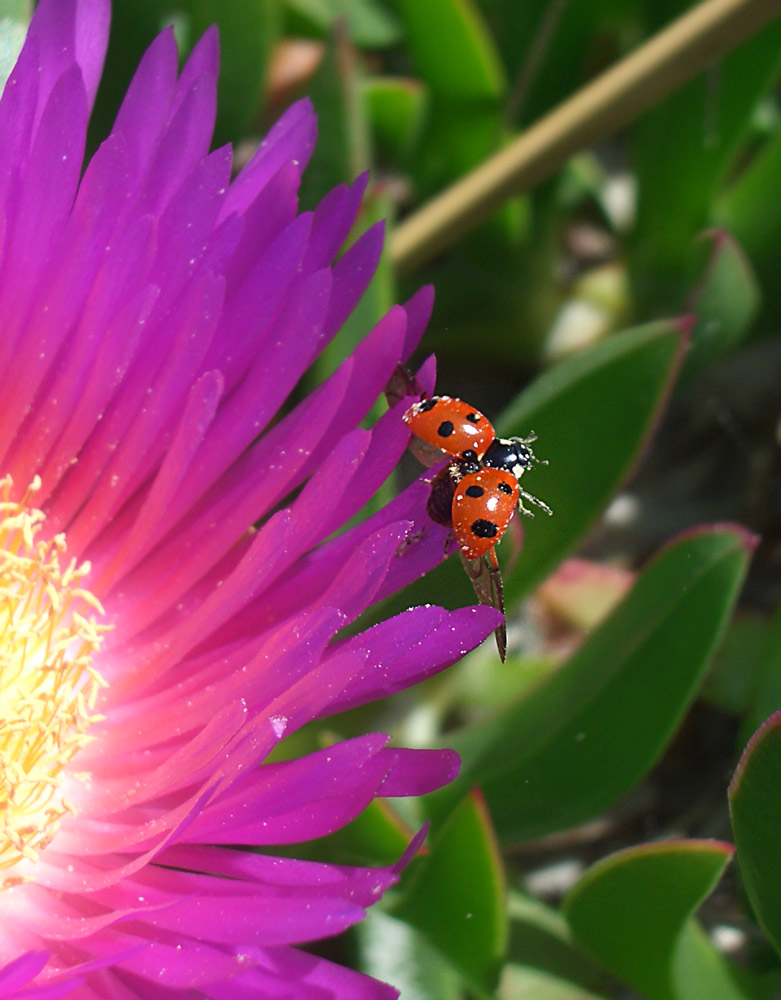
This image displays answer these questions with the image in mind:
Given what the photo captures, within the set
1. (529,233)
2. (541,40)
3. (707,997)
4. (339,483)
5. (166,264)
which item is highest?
(541,40)

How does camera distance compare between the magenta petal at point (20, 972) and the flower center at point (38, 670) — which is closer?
the magenta petal at point (20, 972)

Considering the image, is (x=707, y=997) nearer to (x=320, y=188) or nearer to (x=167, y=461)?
(x=167, y=461)

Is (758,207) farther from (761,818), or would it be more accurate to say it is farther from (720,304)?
(761,818)

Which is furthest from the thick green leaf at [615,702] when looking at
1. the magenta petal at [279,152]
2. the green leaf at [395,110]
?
the green leaf at [395,110]

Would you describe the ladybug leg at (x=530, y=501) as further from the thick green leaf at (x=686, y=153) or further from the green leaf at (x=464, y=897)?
the thick green leaf at (x=686, y=153)

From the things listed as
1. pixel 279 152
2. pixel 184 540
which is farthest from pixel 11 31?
pixel 184 540

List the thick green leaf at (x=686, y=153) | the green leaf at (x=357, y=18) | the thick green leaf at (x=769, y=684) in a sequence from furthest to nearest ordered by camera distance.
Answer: the green leaf at (x=357, y=18)
the thick green leaf at (x=686, y=153)
the thick green leaf at (x=769, y=684)

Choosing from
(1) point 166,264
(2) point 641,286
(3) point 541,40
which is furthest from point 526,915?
(3) point 541,40
